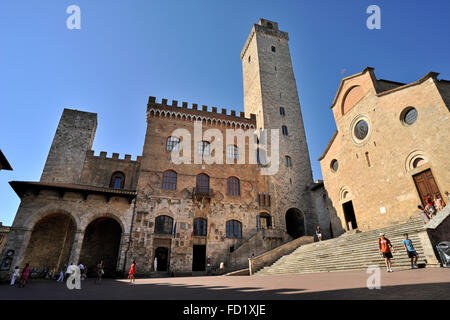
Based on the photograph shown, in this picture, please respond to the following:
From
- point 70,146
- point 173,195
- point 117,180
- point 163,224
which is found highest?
point 70,146

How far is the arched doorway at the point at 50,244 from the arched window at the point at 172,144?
10.1 metres

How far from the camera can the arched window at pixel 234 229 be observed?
21.8 m

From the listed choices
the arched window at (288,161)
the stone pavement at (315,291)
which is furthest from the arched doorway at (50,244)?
the arched window at (288,161)

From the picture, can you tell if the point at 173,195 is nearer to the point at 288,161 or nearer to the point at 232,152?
the point at 232,152

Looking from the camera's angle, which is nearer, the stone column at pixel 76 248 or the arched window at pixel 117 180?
the stone column at pixel 76 248

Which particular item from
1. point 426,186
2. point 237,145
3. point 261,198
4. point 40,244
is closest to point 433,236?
point 426,186

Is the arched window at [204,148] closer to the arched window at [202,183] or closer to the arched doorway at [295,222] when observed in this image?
the arched window at [202,183]

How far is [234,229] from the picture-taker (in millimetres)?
22109

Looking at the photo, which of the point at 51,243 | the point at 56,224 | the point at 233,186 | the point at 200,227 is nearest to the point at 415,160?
the point at 233,186

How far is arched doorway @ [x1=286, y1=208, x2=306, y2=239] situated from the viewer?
25630 millimetres

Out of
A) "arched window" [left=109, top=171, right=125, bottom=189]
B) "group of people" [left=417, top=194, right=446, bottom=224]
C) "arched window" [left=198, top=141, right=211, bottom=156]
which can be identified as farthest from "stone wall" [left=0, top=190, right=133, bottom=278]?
"group of people" [left=417, top=194, right=446, bottom=224]

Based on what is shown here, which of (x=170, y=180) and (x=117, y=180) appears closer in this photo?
(x=170, y=180)

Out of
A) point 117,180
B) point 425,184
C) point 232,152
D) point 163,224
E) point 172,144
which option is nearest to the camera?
point 425,184

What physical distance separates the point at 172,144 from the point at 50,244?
44.0 feet
